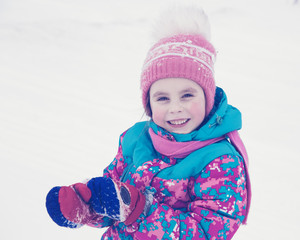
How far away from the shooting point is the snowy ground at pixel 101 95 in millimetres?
1957

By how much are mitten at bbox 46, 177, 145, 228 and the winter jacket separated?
76 millimetres

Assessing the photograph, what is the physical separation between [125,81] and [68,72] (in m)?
0.87

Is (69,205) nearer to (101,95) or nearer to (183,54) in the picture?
(183,54)

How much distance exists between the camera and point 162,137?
3.69 feet

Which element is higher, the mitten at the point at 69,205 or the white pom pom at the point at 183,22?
the white pom pom at the point at 183,22

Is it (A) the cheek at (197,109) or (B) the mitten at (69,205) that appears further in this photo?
(A) the cheek at (197,109)

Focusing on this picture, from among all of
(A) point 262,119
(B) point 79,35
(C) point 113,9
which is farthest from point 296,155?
(C) point 113,9

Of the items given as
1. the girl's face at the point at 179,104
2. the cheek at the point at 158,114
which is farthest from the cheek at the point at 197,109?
the cheek at the point at 158,114

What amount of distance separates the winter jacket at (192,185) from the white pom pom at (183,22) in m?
0.30

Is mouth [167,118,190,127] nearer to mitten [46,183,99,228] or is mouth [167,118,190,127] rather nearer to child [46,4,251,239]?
child [46,4,251,239]

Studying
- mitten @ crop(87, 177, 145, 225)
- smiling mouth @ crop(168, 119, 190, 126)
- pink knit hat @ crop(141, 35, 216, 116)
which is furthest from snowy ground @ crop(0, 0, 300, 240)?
mitten @ crop(87, 177, 145, 225)

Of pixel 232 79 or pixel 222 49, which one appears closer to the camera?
pixel 232 79

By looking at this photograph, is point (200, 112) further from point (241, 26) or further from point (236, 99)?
point (241, 26)

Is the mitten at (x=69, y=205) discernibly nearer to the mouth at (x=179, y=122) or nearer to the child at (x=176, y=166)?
the child at (x=176, y=166)
